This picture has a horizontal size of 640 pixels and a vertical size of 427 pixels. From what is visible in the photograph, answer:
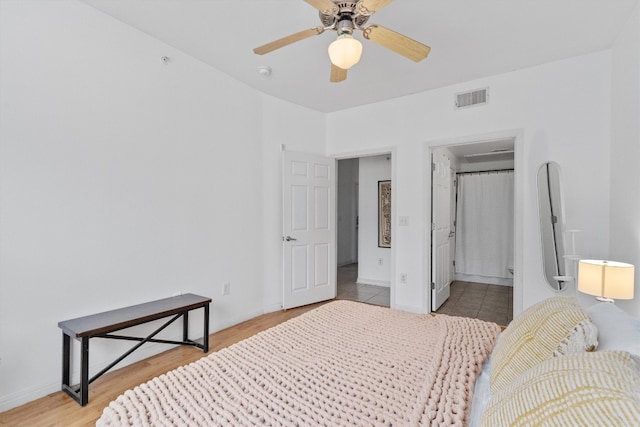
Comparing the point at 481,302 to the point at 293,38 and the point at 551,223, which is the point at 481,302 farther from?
the point at 293,38

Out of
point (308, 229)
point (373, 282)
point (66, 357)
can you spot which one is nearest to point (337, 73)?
point (308, 229)

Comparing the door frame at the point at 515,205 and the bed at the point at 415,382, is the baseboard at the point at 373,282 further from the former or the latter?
the bed at the point at 415,382

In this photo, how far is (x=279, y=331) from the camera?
1687mm

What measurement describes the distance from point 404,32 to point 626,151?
76.4 inches

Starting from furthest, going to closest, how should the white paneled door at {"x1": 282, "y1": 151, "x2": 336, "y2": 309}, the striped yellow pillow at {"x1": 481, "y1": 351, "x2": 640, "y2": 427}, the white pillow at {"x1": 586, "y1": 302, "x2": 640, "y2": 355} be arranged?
the white paneled door at {"x1": 282, "y1": 151, "x2": 336, "y2": 309}
the white pillow at {"x1": 586, "y1": 302, "x2": 640, "y2": 355}
the striped yellow pillow at {"x1": 481, "y1": 351, "x2": 640, "y2": 427}

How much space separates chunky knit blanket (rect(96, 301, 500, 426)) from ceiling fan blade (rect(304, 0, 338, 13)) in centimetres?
179

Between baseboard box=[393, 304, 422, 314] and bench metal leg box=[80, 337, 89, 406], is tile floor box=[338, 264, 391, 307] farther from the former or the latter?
bench metal leg box=[80, 337, 89, 406]

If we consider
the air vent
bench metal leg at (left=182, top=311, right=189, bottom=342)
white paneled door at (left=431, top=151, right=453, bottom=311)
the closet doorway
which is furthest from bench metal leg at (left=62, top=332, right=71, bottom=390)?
the air vent

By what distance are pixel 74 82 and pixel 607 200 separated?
14.4ft

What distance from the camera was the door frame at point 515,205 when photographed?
9.75 ft

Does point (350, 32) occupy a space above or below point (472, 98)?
below

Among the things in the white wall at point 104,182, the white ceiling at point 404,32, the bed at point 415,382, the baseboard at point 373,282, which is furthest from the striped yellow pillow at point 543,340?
the baseboard at point 373,282

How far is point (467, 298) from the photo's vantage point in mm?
4285

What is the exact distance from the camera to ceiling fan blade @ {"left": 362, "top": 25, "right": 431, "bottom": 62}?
1738 mm
